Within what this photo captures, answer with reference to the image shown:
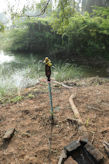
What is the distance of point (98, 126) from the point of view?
1.85 metres

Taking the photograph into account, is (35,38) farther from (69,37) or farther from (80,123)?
(80,123)

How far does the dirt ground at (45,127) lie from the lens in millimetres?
1447

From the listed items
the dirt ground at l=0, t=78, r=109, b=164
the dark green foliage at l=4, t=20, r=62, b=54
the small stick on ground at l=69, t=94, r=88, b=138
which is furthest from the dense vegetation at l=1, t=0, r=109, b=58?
the small stick on ground at l=69, t=94, r=88, b=138

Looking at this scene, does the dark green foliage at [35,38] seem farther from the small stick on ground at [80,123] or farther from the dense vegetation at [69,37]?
the small stick on ground at [80,123]

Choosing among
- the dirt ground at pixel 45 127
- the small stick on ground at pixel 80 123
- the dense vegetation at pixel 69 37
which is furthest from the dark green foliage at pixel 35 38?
the small stick on ground at pixel 80 123

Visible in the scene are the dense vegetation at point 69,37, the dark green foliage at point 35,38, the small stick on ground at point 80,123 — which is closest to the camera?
the small stick on ground at point 80,123

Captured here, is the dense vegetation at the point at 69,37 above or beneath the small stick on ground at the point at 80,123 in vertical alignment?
above

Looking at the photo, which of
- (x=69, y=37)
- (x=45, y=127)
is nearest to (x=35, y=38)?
(x=69, y=37)

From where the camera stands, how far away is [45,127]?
186cm

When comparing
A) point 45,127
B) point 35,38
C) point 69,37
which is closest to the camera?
point 45,127

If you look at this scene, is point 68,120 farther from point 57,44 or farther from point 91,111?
point 57,44

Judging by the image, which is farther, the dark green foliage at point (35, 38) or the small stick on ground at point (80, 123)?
the dark green foliage at point (35, 38)

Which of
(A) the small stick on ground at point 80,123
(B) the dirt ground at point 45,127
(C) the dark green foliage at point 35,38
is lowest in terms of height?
(B) the dirt ground at point 45,127

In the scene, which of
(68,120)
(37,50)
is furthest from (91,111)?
(37,50)
